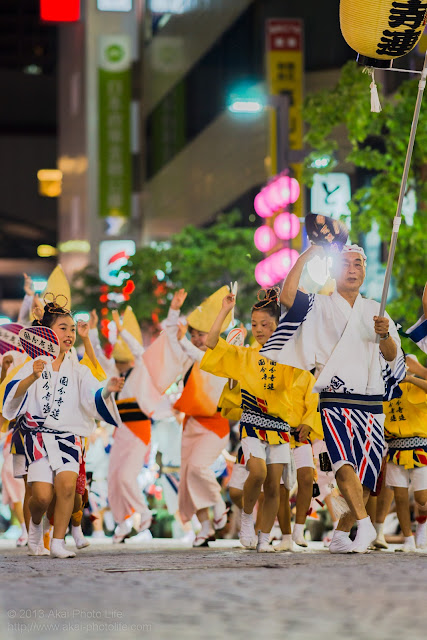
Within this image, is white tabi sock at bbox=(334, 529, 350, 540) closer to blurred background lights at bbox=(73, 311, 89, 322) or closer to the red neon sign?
blurred background lights at bbox=(73, 311, 89, 322)

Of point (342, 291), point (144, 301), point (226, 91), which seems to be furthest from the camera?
point (226, 91)

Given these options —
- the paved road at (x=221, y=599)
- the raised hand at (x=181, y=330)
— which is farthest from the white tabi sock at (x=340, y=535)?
the raised hand at (x=181, y=330)

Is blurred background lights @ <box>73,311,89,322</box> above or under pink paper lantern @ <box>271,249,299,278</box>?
under

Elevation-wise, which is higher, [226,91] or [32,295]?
[226,91]

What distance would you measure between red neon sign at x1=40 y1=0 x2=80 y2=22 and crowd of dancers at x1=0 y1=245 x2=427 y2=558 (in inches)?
1048

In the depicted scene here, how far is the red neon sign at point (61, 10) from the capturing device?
36.3 meters

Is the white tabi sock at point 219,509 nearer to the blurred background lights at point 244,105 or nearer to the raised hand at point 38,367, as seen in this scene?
the raised hand at point 38,367

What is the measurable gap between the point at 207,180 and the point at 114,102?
6118 mm

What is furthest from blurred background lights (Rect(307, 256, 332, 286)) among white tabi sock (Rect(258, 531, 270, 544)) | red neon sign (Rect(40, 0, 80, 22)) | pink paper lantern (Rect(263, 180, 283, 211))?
red neon sign (Rect(40, 0, 80, 22))

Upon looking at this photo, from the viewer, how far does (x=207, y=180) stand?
28.9 m

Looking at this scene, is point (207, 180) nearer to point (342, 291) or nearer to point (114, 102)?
point (114, 102)

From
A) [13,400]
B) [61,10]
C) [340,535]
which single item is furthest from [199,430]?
[61,10]

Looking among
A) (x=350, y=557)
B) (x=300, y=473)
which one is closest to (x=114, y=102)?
(x=300, y=473)

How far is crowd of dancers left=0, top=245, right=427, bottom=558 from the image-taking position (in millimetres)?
7941
